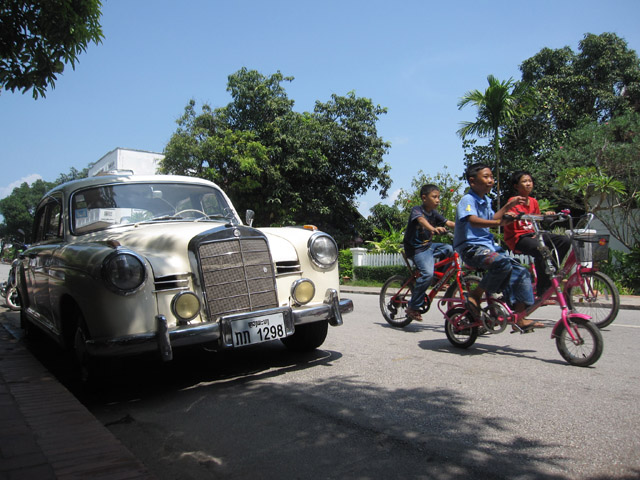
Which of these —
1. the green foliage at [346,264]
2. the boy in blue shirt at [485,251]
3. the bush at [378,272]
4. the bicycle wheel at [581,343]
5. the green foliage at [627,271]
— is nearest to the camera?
the bicycle wheel at [581,343]

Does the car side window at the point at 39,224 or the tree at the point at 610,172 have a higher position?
the tree at the point at 610,172

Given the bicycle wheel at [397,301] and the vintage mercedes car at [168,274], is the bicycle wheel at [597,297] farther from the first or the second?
the vintage mercedes car at [168,274]

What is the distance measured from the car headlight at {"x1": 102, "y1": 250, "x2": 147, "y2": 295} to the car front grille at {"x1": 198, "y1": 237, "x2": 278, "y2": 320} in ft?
1.62

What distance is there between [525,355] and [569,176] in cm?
1297

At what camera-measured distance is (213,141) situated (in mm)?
27234

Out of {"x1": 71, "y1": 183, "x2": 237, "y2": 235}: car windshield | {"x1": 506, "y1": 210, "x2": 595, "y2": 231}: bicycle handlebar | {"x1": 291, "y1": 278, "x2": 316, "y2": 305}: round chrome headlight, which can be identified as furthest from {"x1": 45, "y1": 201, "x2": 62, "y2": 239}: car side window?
{"x1": 506, "y1": 210, "x2": 595, "y2": 231}: bicycle handlebar

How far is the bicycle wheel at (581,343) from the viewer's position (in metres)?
4.34

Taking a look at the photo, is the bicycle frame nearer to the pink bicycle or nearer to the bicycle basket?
the pink bicycle

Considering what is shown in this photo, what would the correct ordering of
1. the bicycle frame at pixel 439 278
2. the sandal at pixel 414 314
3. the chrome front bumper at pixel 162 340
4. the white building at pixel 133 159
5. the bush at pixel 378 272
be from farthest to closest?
the white building at pixel 133 159
the bush at pixel 378 272
the sandal at pixel 414 314
the bicycle frame at pixel 439 278
the chrome front bumper at pixel 162 340

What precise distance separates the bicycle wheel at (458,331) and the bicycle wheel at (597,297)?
1.15 meters

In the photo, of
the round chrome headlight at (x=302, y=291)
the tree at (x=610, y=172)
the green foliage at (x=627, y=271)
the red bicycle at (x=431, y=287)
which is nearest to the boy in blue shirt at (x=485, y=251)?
the red bicycle at (x=431, y=287)

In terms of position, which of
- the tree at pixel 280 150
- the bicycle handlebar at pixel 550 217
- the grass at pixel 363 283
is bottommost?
the grass at pixel 363 283

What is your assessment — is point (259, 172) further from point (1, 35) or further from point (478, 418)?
point (478, 418)

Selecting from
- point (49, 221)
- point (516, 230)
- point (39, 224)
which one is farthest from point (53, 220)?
point (516, 230)
